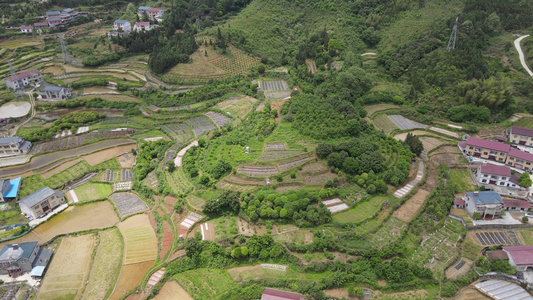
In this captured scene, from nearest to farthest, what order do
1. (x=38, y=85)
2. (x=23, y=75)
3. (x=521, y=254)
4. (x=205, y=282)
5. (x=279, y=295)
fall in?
(x=279, y=295), (x=205, y=282), (x=521, y=254), (x=23, y=75), (x=38, y=85)

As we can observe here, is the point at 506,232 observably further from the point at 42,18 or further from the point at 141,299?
the point at 42,18

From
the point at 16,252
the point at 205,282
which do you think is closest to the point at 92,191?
the point at 16,252

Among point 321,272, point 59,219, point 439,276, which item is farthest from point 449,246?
point 59,219

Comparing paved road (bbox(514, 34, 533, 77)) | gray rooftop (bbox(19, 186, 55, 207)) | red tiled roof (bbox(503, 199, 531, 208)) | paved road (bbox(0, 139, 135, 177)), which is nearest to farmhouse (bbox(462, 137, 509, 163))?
red tiled roof (bbox(503, 199, 531, 208))

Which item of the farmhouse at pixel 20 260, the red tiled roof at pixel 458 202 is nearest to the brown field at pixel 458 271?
the red tiled roof at pixel 458 202

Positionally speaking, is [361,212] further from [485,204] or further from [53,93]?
[53,93]

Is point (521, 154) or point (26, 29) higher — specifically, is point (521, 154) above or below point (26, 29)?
below

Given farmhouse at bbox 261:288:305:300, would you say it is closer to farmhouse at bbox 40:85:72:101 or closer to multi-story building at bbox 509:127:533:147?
multi-story building at bbox 509:127:533:147
